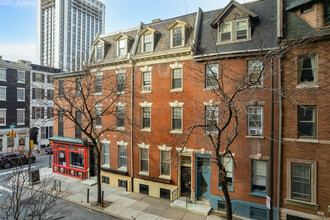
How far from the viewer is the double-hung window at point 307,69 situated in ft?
35.4

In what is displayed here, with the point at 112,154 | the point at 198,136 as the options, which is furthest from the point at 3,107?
the point at 198,136

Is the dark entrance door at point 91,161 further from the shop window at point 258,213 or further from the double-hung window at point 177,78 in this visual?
the shop window at point 258,213

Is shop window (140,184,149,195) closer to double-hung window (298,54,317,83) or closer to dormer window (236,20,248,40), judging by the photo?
double-hung window (298,54,317,83)

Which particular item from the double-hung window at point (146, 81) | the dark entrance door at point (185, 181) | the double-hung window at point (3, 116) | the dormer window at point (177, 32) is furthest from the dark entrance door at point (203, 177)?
the double-hung window at point (3, 116)

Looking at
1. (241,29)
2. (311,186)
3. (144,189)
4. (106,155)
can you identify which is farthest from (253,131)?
(106,155)

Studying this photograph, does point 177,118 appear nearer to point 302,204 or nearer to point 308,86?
point 308,86

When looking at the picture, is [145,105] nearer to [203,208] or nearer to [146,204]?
[146,204]

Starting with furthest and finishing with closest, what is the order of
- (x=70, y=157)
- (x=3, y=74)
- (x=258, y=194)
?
(x=3, y=74)
(x=70, y=157)
(x=258, y=194)

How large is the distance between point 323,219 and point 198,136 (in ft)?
26.6

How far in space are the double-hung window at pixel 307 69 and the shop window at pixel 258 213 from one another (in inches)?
325

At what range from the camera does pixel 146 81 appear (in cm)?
1628

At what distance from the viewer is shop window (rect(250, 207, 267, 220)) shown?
1178cm

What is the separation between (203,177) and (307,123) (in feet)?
24.8

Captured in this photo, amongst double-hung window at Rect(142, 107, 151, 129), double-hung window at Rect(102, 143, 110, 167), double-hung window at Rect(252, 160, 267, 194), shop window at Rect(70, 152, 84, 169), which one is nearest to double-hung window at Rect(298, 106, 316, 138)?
double-hung window at Rect(252, 160, 267, 194)
